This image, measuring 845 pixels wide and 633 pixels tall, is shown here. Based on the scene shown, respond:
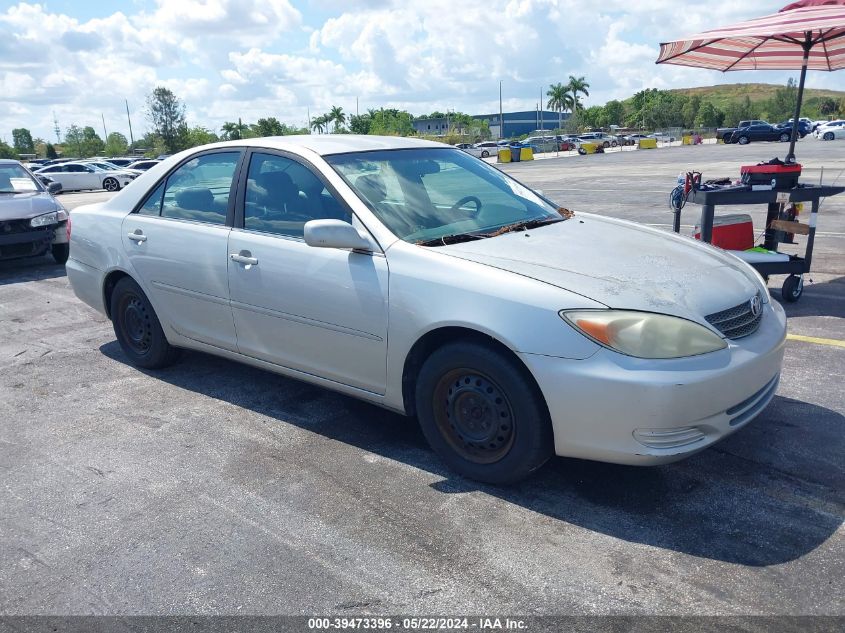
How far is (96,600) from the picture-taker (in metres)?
2.69

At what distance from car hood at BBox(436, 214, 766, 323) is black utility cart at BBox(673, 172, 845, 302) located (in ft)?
8.90

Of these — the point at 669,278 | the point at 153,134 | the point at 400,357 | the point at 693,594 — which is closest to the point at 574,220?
the point at 669,278

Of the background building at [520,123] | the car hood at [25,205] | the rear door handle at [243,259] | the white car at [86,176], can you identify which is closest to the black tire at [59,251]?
the car hood at [25,205]

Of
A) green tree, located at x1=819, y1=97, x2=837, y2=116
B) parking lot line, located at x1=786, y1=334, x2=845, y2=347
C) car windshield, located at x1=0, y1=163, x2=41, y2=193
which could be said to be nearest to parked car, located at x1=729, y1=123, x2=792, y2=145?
car windshield, located at x1=0, y1=163, x2=41, y2=193

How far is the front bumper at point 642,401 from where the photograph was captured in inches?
114

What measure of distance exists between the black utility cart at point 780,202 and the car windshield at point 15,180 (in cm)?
875

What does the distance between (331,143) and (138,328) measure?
2075 millimetres

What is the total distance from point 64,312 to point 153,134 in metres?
92.4

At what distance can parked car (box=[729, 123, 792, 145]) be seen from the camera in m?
51.5

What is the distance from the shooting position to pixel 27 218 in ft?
30.6

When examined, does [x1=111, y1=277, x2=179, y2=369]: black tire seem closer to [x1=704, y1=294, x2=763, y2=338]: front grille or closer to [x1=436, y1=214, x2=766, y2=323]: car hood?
[x1=436, y1=214, x2=766, y2=323]: car hood

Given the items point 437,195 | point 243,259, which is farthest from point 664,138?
point 243,259

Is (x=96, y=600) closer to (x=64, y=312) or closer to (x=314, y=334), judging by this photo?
(x=314, y=334)

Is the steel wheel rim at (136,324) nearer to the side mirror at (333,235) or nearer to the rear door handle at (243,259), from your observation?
the rear door handle at (243,259)
